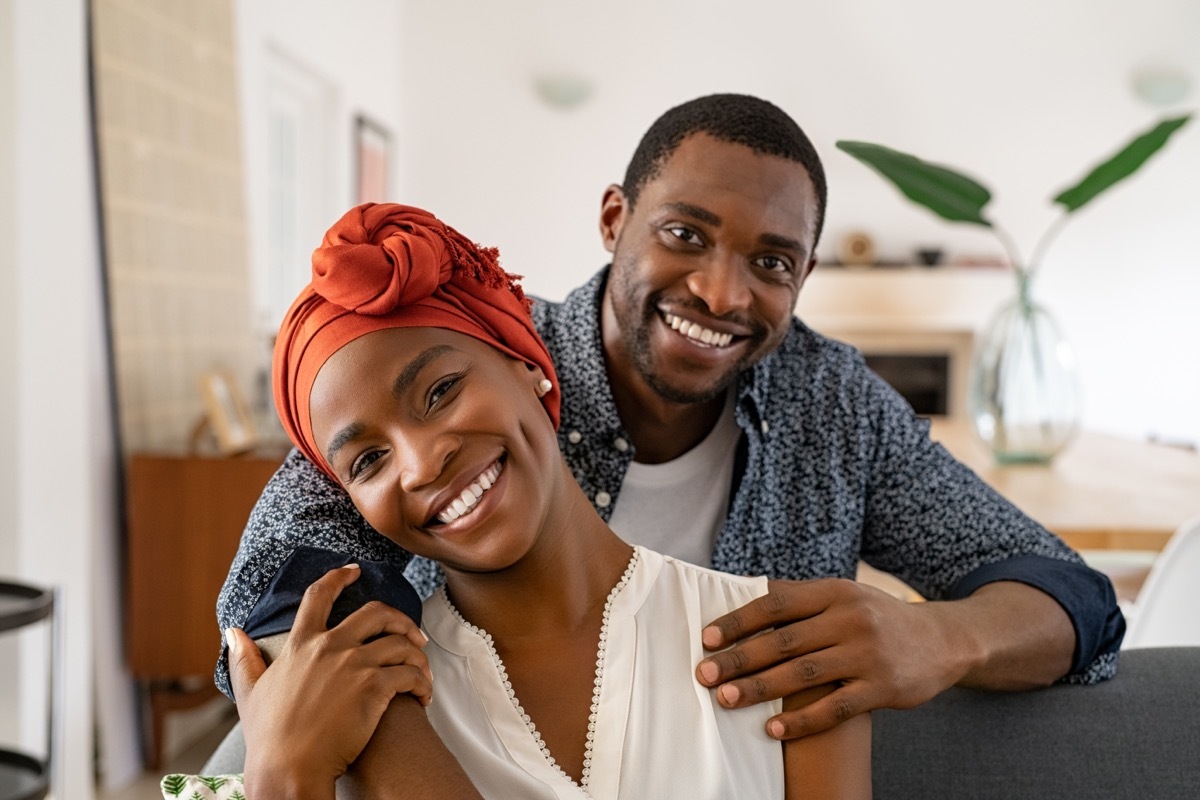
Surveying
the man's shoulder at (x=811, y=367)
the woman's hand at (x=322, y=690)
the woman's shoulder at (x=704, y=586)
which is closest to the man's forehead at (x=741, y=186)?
the man's shoulder at (x=811, y=367)

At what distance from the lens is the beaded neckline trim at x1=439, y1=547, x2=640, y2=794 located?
109 centimetres

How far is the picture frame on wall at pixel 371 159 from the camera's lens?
551 cm

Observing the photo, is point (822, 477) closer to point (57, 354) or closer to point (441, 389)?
point (441, 389)

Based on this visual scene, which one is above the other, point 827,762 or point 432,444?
point 432,444

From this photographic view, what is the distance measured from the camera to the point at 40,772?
2133mm

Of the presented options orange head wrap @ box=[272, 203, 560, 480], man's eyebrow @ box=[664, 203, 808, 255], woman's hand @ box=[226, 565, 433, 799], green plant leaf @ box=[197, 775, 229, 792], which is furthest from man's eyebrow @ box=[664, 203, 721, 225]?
green plant leaf @ box=[197, 775, 229, 792]

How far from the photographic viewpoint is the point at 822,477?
166cm

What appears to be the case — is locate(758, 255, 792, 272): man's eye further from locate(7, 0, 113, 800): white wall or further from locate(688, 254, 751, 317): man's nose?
locate(7, 0, 113, 800): white wall

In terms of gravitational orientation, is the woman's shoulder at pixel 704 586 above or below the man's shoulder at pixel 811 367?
below

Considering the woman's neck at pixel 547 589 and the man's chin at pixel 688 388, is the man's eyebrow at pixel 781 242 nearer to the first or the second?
the man's chin at pixel 688 388

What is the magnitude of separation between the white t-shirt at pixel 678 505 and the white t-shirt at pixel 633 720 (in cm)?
46

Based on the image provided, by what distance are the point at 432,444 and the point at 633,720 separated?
1.10 ft

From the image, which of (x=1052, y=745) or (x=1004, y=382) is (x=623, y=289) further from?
(x=1004, y=382)

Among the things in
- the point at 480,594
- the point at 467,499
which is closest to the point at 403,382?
the point at 467,499
